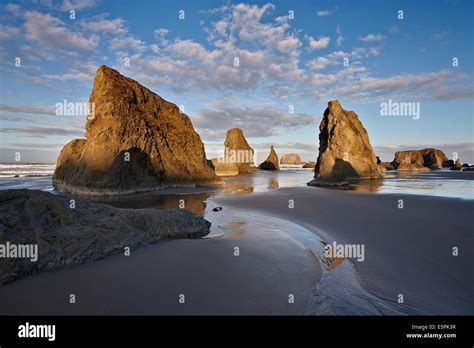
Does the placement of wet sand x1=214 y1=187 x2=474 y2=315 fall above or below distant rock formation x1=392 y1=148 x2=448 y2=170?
below

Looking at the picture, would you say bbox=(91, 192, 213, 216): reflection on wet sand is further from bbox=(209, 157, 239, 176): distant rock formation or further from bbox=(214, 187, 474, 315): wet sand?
bbox=(209, 157, 239, 176): distant rock formation

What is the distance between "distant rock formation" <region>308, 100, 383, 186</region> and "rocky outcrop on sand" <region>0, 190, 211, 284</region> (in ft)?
97.7

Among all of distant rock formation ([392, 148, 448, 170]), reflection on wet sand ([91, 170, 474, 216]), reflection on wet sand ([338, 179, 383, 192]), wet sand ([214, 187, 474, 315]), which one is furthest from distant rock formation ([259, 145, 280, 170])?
wet sand ([214, 187, 474, 315])

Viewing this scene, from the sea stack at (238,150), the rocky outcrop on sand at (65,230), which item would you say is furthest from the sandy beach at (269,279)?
the sea stack at (238,150)

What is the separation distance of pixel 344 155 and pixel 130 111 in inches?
1287

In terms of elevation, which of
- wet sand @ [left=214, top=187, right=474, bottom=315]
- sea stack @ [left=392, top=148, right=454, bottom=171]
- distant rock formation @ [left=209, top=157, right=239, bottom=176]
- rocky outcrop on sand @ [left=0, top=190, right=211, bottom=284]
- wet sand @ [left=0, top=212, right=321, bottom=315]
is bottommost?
wet sand @ [left=214, top=187, right=474, bottom=315]

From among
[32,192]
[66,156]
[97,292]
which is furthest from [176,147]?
[97,292]

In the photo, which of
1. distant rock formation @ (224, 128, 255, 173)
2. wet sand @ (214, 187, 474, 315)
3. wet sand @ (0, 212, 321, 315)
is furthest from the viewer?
distant rock formation @ (224, 128, 255, 173)

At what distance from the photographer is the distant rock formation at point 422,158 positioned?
336ft

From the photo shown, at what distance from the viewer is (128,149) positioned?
25.4m

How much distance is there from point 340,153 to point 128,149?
31641 mm

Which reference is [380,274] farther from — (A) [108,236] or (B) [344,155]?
(B) [344,155]

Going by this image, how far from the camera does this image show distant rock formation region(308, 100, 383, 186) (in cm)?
3686

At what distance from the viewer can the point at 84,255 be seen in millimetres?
5273
